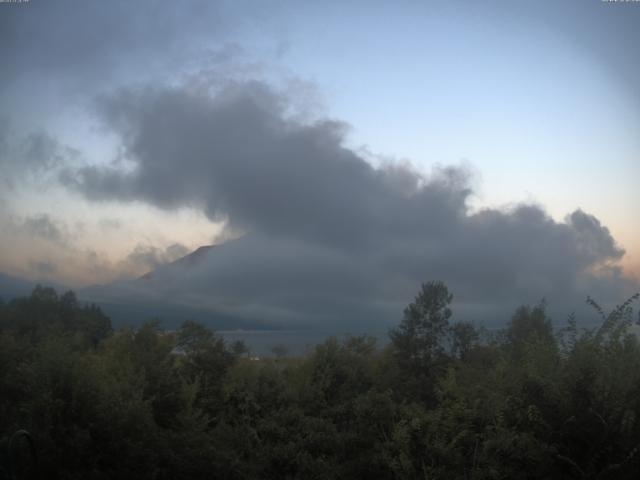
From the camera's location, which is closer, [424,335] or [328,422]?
[328,422]

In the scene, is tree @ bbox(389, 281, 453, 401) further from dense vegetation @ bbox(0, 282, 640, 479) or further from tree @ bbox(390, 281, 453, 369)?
dense vegetation @ bbox(0, 282, 640, 479)

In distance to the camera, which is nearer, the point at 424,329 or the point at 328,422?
the point at 328,422

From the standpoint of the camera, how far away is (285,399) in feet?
66.4

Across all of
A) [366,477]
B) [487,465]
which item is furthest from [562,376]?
[366,477]

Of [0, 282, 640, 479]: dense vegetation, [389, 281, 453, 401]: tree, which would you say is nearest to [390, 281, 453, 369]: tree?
[389, 281, 453, 401]: tree

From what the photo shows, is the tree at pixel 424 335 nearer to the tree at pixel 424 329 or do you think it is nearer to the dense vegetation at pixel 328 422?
the tree at pixel 424 329

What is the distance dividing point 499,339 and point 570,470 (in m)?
21.7

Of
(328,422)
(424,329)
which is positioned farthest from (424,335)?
(328,422)

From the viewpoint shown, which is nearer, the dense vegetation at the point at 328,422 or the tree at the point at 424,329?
the dense vegetation at the point at 328,422

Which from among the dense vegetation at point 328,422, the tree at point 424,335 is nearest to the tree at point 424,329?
the tree at point 424,335

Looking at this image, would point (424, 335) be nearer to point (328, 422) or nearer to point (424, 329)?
point (424, 329)

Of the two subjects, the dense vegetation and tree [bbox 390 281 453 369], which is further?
tree [bbox 390 281 453 369]

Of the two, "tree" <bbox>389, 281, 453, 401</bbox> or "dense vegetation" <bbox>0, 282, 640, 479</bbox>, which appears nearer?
"dense vegetation" <bbox>0, 282, 640, 479</bbox>

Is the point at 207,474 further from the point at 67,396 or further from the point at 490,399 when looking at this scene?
the point at 490,399
